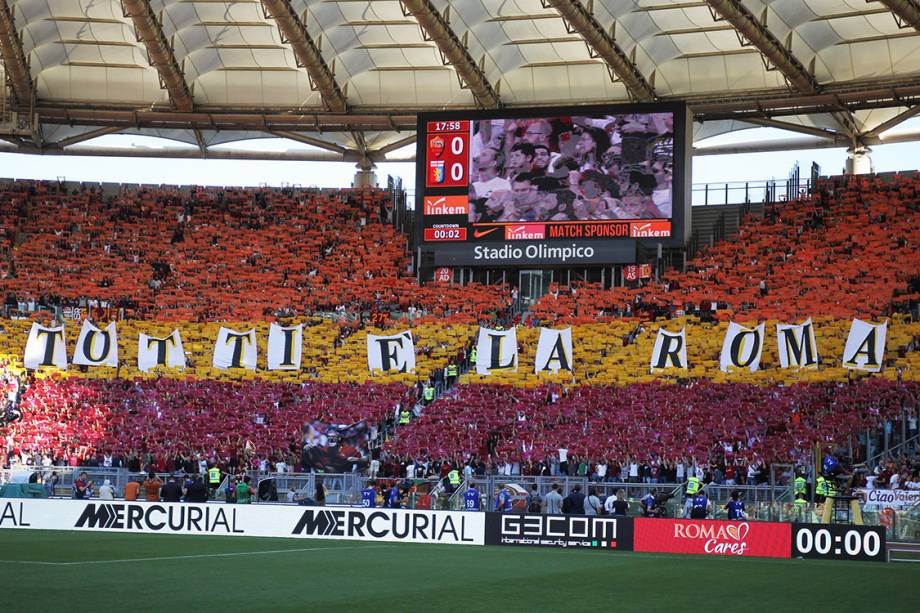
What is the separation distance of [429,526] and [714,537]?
5.53 m

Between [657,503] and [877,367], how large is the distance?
9.90m

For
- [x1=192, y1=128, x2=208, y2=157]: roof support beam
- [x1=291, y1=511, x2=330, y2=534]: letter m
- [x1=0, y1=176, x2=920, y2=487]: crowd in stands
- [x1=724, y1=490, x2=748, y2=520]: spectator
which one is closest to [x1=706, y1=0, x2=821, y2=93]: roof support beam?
[x1=0, y1=176, x2=920, y2=487]: crowd in stands

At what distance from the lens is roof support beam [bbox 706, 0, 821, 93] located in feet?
127

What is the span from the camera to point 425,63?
50469 millimetres

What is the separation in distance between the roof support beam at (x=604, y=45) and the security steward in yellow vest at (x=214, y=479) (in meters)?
18.0

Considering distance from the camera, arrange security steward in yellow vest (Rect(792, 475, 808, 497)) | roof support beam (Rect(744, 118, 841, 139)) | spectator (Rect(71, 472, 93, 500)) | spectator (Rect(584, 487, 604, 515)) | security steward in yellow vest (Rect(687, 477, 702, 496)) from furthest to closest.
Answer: roof support beam (Rect(744, 118, 841, 139)) → spectator (Rect(71, 472, 93, 500)) → spectator (Rect(584, 487, 604, 515)) → security steward in yellow vest (Rect(687, 477, 702, 496)) → security steward in yellow vest (Rect(792, 475, 808, 497))

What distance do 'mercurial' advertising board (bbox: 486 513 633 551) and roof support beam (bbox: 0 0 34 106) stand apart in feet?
87.4

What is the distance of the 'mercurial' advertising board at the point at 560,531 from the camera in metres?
23.9

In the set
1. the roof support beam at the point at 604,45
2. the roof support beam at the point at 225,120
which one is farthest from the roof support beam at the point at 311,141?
the roof support beam at the point at 604,45

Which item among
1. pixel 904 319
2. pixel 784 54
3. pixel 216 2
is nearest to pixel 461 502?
pixel 904 319

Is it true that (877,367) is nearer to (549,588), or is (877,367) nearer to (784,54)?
(784,54)

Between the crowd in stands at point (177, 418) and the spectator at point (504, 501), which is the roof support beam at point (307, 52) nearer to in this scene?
the crowd in stands at point (177, 418)

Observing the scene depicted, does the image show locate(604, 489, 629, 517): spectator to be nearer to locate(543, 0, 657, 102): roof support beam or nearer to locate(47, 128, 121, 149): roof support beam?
locate(543, 0, 657, 102): roof support beam

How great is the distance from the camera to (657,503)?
27.1 metres
